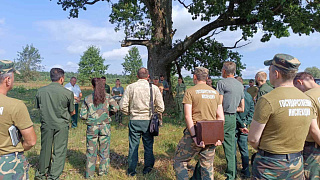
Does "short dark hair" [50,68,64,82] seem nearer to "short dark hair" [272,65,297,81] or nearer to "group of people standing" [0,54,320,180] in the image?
"group of people standing" [0,54,320,180]

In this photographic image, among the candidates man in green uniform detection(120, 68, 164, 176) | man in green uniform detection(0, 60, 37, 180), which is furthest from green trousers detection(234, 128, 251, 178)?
man in green uniform detection(0, 60, 37, 180)

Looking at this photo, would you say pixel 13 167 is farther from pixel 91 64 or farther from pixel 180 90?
pixel 91 64

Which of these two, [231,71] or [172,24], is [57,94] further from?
[172,24]

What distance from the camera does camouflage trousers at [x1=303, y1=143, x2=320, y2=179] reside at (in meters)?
→ 3.04

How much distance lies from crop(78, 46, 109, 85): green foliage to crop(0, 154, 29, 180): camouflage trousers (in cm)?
5297

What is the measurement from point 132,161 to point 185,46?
821 centimetres

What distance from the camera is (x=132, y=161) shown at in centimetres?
480

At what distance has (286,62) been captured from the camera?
247 centimetres

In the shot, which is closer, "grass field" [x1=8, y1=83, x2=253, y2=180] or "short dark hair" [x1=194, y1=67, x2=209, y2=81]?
"short dark hair" [x1=194, y1=67, x2=209, y2=81]

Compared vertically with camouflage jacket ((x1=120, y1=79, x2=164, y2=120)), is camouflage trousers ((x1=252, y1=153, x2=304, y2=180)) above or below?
below

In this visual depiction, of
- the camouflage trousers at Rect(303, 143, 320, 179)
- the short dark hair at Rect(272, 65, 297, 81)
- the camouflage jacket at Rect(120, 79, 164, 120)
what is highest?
the short dark hair at Rect(272, 65, 297, 81)

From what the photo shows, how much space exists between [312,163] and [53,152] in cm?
427

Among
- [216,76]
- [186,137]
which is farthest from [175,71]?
[186,137]

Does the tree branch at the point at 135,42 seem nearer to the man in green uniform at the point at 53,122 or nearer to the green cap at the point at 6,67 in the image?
the man in green uniform at the point at 53,122
